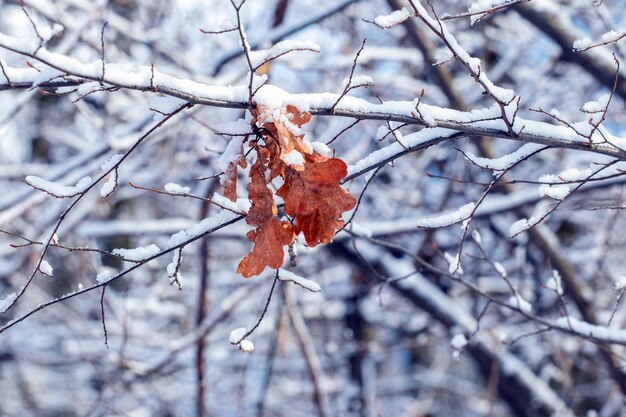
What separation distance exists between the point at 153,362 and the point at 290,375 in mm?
2526

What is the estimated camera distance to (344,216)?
9.89 ft

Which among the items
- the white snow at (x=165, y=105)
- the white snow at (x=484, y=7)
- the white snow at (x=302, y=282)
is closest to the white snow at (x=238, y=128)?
the white snow at (x=165, y=105)

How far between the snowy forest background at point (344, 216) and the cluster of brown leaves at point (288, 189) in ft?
0.19

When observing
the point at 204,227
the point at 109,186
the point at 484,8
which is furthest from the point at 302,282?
the point at 484,8

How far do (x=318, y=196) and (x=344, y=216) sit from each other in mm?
1544

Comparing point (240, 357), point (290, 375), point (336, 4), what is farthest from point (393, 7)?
point (290, 375)

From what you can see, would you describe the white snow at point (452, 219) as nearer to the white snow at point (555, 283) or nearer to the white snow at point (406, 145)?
the white snow at point (406, 145)

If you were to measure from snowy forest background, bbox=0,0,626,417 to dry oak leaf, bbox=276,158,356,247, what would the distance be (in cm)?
13

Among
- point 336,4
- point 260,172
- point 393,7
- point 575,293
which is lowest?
point 260,172

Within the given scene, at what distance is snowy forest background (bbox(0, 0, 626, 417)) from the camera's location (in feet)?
5.31

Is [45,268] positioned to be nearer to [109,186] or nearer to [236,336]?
[109,186]

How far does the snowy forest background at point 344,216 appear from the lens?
162 cm

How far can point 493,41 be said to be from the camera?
251 inches

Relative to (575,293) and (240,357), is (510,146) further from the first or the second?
(240,357)
